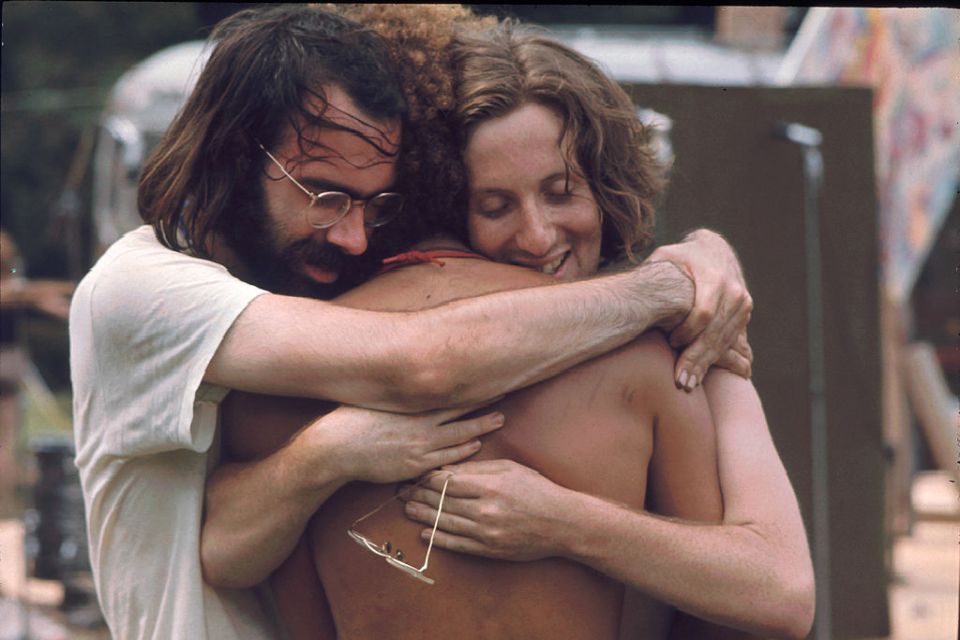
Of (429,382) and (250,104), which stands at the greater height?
(250,104)

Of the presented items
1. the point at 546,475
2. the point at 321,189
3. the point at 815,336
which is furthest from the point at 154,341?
the point at 815,336

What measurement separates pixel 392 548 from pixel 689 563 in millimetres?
511

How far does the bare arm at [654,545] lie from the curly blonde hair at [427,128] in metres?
0.59

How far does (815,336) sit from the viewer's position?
5.16m

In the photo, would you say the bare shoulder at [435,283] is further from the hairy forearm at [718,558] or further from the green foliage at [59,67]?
the green foliage at [59,67]

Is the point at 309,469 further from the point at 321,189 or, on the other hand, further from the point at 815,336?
the point at 815,336

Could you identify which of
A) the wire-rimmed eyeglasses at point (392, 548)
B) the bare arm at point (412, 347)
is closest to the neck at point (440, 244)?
the bare arm at point (412, 347)

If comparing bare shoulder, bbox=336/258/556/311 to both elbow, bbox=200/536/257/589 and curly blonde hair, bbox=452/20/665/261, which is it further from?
elbow, bbox=200/536/257/589

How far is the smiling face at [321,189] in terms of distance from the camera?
7.68ft

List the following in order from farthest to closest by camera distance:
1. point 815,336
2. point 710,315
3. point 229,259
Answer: point 815,336 < point 229,259 < point 710,315

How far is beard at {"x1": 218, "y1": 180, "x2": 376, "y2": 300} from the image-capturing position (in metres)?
2.40

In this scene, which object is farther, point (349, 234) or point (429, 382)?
point (349, 234)

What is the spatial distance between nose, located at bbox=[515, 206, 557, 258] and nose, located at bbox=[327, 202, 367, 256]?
0.32 meters

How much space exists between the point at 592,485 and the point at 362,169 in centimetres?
76
